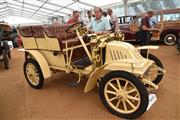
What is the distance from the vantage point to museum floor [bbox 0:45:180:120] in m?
3.15

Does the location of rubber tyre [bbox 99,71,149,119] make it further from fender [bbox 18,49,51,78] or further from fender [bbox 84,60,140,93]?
fender [bbox 18,49,51,78]

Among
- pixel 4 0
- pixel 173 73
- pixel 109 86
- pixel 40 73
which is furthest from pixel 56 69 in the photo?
pixel 4 0

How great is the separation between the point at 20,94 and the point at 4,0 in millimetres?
18084

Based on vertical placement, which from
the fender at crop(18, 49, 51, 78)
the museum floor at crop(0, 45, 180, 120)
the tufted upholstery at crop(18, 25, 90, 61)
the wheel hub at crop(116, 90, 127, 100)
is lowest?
the museum floor at crop(0, 45, 180, 120)

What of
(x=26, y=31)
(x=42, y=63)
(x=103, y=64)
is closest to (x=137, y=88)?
(x=103, y=64)

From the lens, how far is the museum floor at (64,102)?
3.15m

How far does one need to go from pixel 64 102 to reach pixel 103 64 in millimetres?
977

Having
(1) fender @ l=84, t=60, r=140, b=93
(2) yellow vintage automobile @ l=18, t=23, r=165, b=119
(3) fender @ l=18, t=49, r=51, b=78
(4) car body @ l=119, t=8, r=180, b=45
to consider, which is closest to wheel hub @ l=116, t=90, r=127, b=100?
(2) yellow vintage automobile @ l=18, t=23, r=165, b=119

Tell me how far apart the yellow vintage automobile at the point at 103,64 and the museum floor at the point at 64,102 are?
236 mm

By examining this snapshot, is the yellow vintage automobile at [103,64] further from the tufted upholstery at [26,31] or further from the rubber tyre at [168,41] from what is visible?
the rubber tyre at [168,41]

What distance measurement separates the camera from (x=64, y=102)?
3650mm

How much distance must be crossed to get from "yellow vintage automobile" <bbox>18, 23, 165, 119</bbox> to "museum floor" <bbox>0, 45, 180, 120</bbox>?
236 mm

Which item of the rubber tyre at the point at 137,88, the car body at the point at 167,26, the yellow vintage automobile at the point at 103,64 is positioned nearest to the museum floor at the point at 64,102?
the rubber tyre at the point at 137,88

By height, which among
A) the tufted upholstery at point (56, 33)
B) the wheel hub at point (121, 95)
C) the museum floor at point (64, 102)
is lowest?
the museum floor at point (64, 102)
